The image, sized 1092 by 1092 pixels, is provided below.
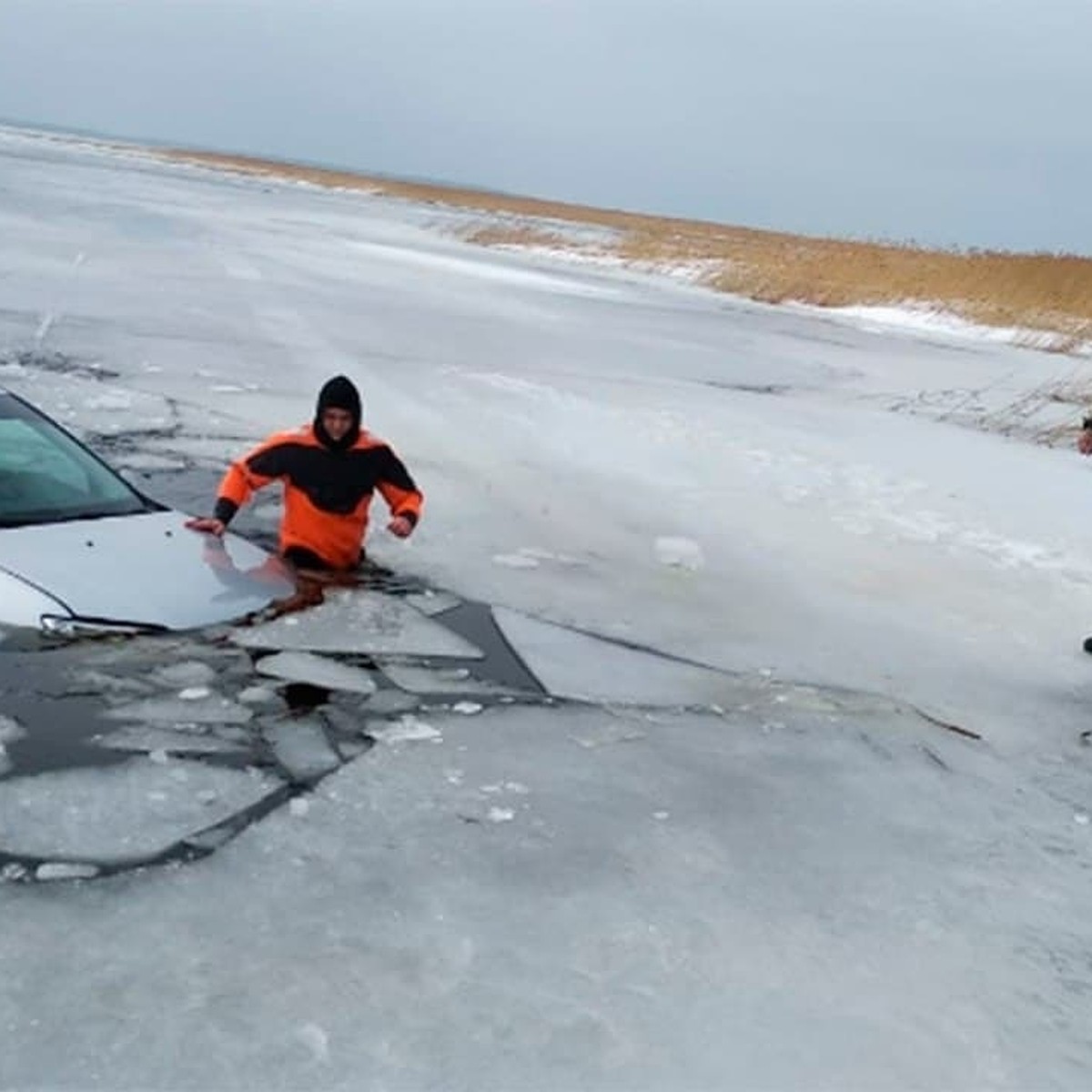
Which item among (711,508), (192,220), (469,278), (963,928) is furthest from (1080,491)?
(192,220)

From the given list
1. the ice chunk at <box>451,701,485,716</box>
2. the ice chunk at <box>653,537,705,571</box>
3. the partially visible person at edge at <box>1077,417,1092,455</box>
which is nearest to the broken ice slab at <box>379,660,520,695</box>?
the ice chunk at <box>451,701,485,716</box>

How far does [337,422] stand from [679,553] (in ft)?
7.09

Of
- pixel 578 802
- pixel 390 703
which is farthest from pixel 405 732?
pixel 578 802

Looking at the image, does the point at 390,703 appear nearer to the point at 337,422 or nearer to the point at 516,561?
the point at 337,422

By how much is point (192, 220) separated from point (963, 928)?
3643 cm

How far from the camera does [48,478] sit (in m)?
5.67

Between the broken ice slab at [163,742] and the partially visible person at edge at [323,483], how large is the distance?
205cm

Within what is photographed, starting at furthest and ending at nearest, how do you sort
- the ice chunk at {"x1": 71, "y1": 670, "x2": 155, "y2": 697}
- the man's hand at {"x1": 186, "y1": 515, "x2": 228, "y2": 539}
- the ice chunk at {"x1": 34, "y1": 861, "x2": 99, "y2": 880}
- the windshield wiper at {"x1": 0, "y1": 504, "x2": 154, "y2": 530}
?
1. the man's hand at {"x1": 186, "y1": 515, "x2": 228, "y2": 539}
2. the windshield wiper at {"x1": 0, "y1": 504, "x2": 154, "y2": 530}
3. the ice chunk at {"x1": 71, "y1": 670, "x2": 155, "y2": 697}
4. the ice chunk at {"x1": 34, "y1": 861, "x2": 99, "y2": 880}

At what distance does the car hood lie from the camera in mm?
4859

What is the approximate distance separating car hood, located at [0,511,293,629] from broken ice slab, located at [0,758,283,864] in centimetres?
104

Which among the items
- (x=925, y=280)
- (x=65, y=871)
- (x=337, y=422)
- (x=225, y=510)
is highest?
(x=925, y=280)

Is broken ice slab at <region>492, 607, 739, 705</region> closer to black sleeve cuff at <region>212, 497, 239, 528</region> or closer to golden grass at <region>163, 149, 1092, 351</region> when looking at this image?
black sleeve cuff at <region>212, 497, 239, 528</region>

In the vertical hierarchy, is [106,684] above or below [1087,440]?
below

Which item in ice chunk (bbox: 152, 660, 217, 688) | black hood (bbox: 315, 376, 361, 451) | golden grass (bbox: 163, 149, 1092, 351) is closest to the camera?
ice chunk (bbox: 152, 660, 217, 688)
